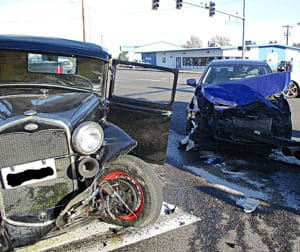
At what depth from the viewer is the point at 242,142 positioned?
5.83 meters

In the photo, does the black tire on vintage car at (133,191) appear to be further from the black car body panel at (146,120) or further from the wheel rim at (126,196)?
the black car body panel at (146,120)

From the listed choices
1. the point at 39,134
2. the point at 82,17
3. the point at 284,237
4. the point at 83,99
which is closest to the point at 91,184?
the point at 39,134

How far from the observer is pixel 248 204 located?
4.07 meters

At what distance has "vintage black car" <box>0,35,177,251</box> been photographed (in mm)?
2789

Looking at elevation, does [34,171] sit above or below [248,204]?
above

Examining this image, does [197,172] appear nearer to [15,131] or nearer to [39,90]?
[39,90]

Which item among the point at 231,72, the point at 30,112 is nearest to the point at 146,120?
the point at 30,112

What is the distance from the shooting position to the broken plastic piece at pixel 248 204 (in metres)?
3.93

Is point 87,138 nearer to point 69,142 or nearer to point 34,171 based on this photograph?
point 69,142

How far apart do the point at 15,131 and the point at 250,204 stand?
286cm

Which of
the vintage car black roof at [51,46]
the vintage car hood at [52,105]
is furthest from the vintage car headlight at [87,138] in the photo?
the vintage car black roof at [51,46]

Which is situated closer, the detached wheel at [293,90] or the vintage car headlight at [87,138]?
the vintage car headlight at [87,138]

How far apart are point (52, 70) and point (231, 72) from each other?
15.0ft

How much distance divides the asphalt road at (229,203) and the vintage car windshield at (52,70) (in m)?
1.81
